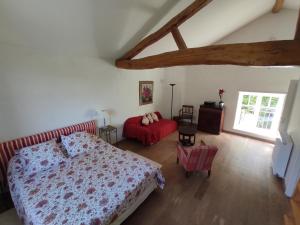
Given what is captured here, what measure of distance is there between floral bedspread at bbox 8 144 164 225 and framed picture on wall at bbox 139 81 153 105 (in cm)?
256

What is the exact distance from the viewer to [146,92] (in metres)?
5.01

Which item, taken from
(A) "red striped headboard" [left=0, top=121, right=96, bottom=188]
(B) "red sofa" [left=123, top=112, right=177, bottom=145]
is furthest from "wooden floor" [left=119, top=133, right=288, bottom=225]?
(A) "red striped headboard" [left=0, top=121, right=96, bottom=188]

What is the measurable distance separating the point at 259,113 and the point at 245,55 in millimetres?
3770

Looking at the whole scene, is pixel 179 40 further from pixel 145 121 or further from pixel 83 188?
pixel 83 188

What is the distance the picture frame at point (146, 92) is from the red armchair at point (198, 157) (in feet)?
7.94

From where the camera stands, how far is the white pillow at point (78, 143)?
274cm

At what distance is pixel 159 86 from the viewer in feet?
18.2

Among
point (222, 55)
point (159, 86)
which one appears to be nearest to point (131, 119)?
point (159, 86)

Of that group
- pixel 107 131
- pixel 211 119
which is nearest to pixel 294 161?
pixel 211 119

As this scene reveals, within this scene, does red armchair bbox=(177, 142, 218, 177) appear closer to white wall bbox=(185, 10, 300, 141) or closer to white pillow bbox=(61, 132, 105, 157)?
white pillow bbox=(61, 132, 105, 157)

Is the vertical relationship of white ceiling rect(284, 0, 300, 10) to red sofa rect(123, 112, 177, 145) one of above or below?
above

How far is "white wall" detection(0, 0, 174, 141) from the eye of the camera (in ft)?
6.57

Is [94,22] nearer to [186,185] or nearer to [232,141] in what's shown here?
[186,185]

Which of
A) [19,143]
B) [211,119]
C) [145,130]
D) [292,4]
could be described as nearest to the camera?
[19,143]
